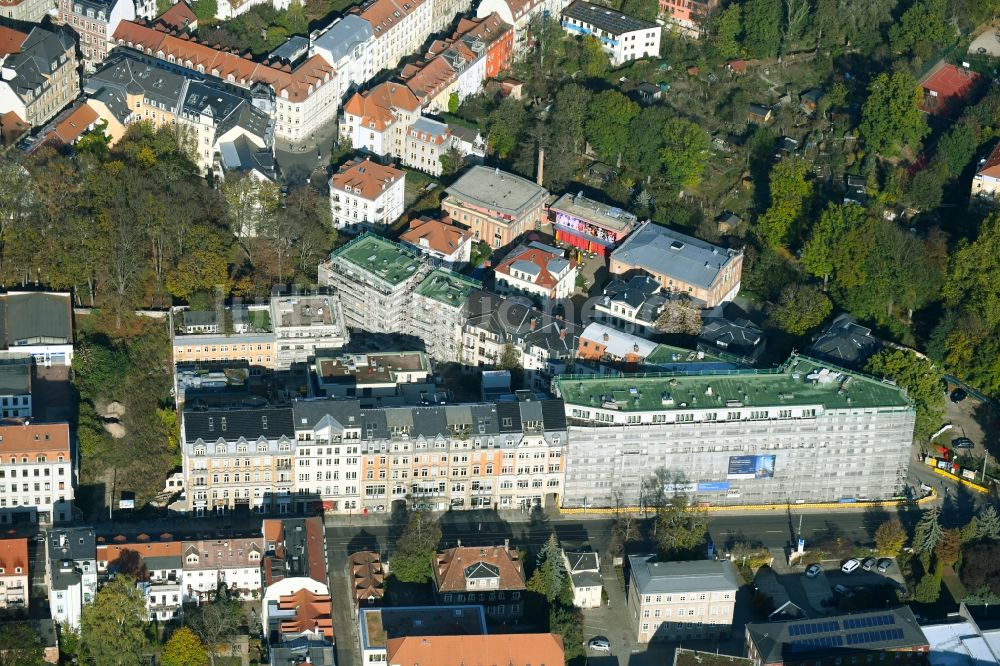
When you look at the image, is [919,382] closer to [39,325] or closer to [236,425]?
[236,425]

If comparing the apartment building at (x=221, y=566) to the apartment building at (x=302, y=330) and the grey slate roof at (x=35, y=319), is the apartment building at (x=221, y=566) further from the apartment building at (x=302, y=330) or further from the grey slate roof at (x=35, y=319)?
the grey slate roof at (x=35, y=319)

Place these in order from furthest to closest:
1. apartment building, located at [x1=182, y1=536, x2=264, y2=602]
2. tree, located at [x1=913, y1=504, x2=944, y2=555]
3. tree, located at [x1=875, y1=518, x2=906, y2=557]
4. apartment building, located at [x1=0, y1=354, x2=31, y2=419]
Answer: tree, located at [x1=875, y1=518, x2=906, y2=557] < apartment building, located at [x1=0, y1=354, x2=31, y2=419] < tree, located at [x1=913, y1=504, x2=944, y2=555] < apartment building, located at [x1=182, y1=536, x2=264, y2=602]

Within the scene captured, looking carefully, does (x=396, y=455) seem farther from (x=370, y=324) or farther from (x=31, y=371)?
(x=31, y=371)

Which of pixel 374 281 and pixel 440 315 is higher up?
pixel 374 281

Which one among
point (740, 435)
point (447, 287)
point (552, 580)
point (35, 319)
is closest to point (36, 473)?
point (35, 319)

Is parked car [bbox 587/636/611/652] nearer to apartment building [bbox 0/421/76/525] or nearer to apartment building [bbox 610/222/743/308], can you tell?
apartment building [bbox 610/222/743/308]

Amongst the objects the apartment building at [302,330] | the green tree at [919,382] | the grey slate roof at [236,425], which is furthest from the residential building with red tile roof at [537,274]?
the grey slate roof at [236,425]

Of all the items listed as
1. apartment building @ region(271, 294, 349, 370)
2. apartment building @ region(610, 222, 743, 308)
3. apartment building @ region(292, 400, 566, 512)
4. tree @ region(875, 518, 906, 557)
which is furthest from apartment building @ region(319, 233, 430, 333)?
tree @ region(875, 518, 906, 557)
